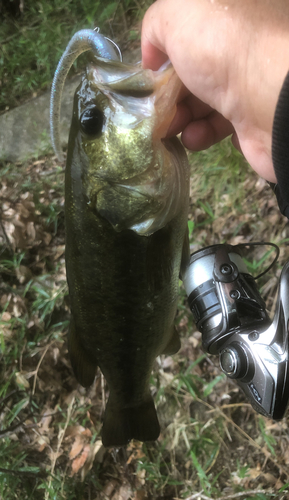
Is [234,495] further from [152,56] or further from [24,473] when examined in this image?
[152,56]

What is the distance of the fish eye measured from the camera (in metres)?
1.27

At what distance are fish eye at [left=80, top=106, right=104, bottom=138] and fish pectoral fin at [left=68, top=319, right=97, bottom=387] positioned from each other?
0.89 m

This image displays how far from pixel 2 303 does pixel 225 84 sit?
2.83 metres

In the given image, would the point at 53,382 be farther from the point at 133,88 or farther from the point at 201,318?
the point at 133,88

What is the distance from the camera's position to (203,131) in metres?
1.84

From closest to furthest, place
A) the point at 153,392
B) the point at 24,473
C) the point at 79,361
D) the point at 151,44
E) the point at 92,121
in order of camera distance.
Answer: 1. the point at 92,121
2. the point at 151,44
3. the point at 79,361
4. the point at 24,473
5. the point at 153,392

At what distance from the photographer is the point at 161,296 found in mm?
1587

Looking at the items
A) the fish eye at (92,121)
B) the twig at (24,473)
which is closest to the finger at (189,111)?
the fish eye at (92,121)

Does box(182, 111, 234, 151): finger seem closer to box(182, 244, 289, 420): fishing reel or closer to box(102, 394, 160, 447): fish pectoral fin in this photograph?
box(182, 244, 289, 420): fishing reel

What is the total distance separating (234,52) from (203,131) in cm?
77

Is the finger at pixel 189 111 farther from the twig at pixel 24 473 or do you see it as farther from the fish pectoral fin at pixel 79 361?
the twig at pixel 24 473

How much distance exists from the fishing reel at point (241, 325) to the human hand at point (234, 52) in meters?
0.61

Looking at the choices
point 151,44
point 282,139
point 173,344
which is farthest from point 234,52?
point 173,344

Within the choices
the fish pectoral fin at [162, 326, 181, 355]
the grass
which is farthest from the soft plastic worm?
the grass
